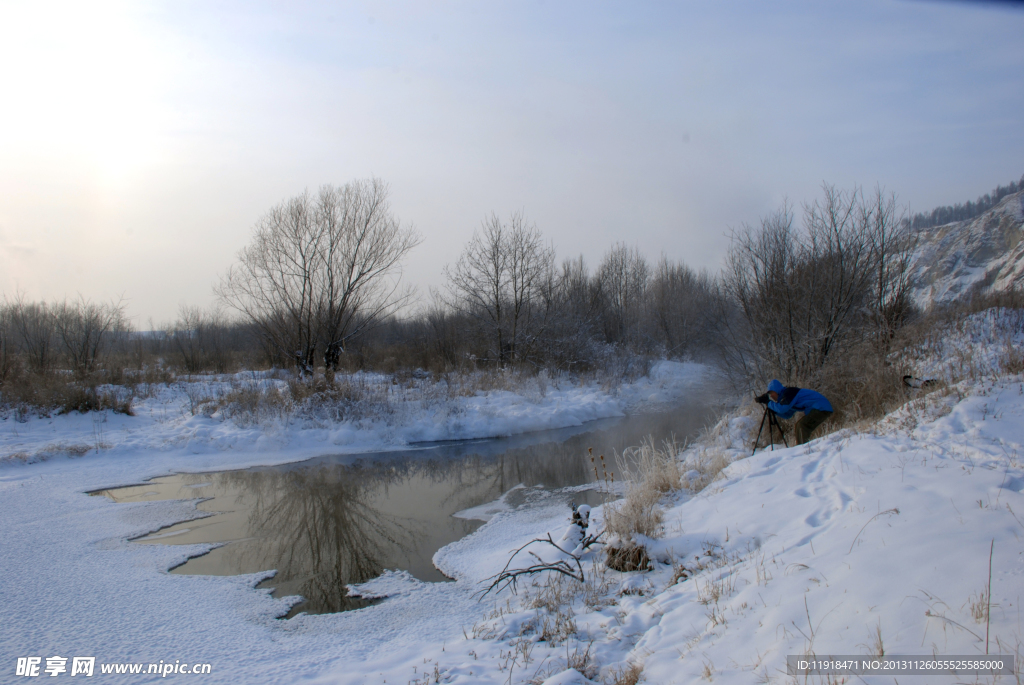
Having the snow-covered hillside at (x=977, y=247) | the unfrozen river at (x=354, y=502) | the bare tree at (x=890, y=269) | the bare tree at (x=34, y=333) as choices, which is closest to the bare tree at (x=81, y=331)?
the bare tree at (x=34, y=333)

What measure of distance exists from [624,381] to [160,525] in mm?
21031

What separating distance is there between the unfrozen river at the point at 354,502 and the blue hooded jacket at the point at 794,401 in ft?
11.0

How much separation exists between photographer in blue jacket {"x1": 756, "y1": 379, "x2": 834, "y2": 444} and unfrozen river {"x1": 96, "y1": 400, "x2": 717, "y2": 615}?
3346mm

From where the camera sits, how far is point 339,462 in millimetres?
11727

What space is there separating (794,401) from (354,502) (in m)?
8.18

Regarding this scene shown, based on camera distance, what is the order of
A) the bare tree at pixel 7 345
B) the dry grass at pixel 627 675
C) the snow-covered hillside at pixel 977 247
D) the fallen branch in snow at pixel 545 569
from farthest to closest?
the snow-covered hillside at pixel 977 247 → the bare tree at pixel 7 345 → the fallen branch in snow at pixel 545 569 → the dry grass at pixel 627 675

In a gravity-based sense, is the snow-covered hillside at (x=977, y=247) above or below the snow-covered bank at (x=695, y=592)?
above

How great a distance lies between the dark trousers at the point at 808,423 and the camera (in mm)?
9070

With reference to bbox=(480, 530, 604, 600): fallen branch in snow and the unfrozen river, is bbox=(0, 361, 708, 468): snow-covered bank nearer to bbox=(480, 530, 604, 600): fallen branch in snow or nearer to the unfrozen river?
the unfrozen river

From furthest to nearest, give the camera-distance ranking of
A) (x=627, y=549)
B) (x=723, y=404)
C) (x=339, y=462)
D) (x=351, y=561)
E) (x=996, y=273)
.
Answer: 1. (x=996, y=273)
2. (x=723, y=404)
3. (x=339, y=462)
4. (x=351, y=561)
5. (x=627, y=549)

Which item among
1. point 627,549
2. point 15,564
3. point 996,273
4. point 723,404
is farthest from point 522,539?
point 996,273

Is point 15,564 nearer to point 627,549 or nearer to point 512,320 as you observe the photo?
point 627,549

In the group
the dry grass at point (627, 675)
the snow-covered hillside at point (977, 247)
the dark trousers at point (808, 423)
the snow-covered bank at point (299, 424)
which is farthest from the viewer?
the snow-covered hillside at point (977, 247)

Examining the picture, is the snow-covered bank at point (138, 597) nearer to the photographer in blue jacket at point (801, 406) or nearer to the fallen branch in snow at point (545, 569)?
the fallen branch in snow at point (545, 569)
